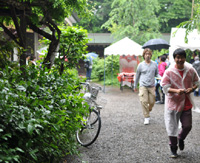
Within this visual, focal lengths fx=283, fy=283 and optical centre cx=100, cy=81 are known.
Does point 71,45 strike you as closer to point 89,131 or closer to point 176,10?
point 89,131

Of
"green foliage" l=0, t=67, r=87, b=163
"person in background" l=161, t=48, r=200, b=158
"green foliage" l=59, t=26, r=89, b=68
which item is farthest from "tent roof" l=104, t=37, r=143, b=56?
"green foliage" l=0, t=67, r=87, b=163

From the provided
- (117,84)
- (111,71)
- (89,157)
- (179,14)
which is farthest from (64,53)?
(179,14)

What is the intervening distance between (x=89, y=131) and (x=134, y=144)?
37.2 inches

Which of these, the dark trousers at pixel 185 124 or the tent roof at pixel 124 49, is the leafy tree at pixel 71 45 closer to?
the dark trousers at pixel 185 124

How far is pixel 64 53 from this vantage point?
7637mm

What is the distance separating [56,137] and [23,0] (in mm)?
2725

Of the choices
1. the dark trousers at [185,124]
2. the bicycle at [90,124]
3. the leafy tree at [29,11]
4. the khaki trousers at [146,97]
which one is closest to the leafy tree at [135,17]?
the khaki trousers at [146,97]

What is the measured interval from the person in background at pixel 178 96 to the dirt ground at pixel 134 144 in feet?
1.20

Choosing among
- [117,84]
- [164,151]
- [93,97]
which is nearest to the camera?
[164,151]

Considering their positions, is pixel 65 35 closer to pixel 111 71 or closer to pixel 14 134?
pixel 14 134

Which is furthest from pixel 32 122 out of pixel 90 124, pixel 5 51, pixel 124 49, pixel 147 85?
pixel 124 49

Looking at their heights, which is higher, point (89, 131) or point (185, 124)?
point (185, 124)

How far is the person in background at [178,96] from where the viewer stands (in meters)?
4.84

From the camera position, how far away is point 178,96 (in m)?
4.87
